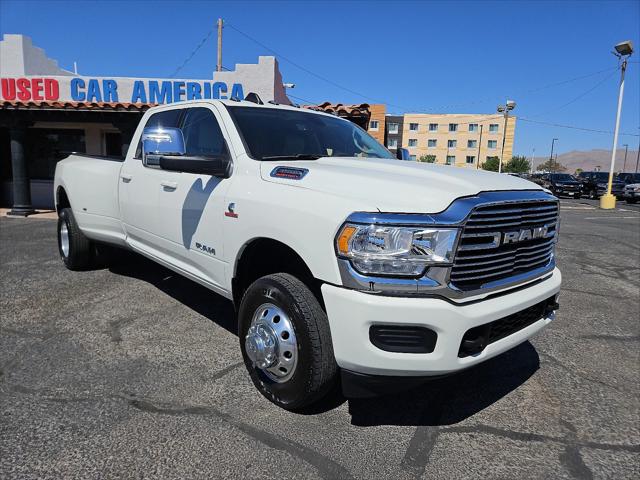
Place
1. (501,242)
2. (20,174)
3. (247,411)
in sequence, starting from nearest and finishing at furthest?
(501,242) < (247,411) < (20,174)

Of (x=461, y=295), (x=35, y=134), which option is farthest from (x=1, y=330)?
(x=35, y=134)

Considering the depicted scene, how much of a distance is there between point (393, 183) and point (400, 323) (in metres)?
0.74

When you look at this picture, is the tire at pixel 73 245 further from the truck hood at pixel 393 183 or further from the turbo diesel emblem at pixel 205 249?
the truck hood at pixel 393 183

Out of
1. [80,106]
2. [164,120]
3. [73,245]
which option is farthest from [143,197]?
[80,106]

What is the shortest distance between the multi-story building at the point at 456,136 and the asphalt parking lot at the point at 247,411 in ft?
272

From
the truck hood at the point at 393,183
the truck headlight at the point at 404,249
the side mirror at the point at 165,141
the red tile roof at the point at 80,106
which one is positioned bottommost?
the truck headlight at the point at 404,249

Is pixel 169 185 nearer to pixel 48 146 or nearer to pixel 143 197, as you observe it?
pixel 143 197

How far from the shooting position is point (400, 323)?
214 cm

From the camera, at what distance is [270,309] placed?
2721 millimetres

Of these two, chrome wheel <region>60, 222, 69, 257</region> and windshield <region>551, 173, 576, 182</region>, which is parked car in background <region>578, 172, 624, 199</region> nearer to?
windshield <region>551, 173, 576, 182</region>

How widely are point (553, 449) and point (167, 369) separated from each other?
2467 mm

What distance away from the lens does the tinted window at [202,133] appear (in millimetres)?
3518

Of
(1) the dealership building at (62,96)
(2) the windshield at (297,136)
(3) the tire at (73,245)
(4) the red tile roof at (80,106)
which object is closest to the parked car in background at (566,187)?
(1) the dealership building at (62,96)

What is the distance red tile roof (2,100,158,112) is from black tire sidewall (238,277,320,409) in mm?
9342
